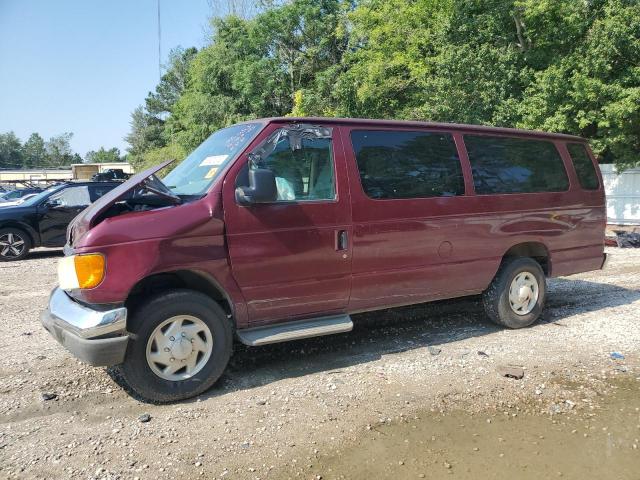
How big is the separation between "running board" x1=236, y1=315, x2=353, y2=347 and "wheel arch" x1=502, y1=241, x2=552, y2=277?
2.36 meters

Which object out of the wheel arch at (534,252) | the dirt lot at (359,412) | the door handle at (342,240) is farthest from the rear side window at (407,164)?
the dirt lot at (359,412)

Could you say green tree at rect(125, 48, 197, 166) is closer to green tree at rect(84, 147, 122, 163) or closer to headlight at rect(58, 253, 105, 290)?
headlight at rect(58, 253, 105, 290)

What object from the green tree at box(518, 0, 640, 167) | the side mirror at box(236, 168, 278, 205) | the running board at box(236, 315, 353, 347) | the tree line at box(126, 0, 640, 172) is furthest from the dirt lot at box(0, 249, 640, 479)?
the tree line at box(126, 0, 640, 172)

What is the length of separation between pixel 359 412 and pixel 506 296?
8.73 ft

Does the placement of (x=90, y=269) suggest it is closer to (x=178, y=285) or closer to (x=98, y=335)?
(x=98, y=335)

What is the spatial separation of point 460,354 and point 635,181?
1419cm

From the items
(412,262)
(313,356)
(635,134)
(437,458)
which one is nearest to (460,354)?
(412,262)

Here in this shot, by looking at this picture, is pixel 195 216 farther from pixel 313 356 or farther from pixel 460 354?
pixel 460 354

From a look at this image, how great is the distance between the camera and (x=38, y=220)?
11.5 metres

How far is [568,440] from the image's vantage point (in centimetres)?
349

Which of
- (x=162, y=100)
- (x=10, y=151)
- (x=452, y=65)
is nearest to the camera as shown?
(x=452, y=65)

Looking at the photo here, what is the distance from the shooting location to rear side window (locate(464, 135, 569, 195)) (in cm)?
551

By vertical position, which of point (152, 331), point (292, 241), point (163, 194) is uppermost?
point (163, 194)

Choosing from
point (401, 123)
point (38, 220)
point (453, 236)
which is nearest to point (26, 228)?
point (38, 220)
